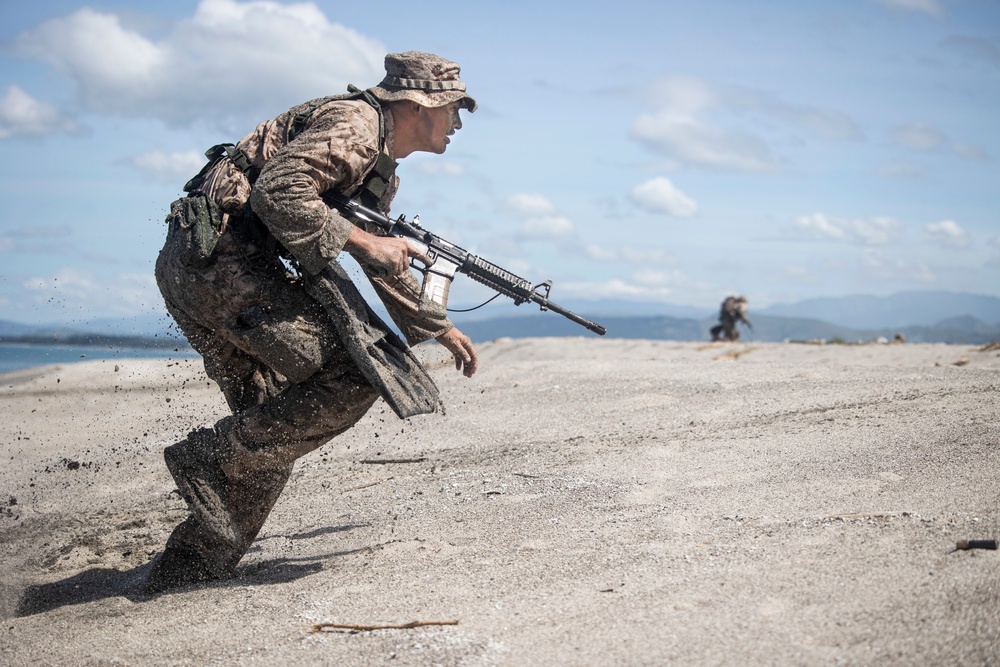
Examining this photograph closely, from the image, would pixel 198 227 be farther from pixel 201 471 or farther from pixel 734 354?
pixel 734 354

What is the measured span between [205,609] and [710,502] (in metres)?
2.31

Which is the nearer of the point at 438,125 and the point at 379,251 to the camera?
the point at 379,251

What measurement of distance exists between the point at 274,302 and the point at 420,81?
119 centimetres

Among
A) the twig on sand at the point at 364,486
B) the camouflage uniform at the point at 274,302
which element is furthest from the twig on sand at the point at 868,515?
the twig on sand at the point at 364,486

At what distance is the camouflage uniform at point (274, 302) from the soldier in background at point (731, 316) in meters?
17.0

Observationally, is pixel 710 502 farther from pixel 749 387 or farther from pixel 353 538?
pixel 749 387

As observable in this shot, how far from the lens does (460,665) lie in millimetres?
2902

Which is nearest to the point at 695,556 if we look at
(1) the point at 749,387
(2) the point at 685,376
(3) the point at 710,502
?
(3) the point at 710,502

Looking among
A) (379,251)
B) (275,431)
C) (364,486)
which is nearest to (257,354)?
(275,431)

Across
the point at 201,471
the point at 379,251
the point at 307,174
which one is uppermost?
the point at 307,174

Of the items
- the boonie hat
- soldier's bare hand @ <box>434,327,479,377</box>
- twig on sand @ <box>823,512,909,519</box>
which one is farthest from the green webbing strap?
twig on sand @ <box>823,512,909,519</box>

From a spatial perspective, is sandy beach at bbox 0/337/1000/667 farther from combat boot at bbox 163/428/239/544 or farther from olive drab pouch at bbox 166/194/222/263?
olive drab pouch at bbox 166/194/222/263

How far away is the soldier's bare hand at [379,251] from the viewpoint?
398cm

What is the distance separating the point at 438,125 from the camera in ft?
14.2
